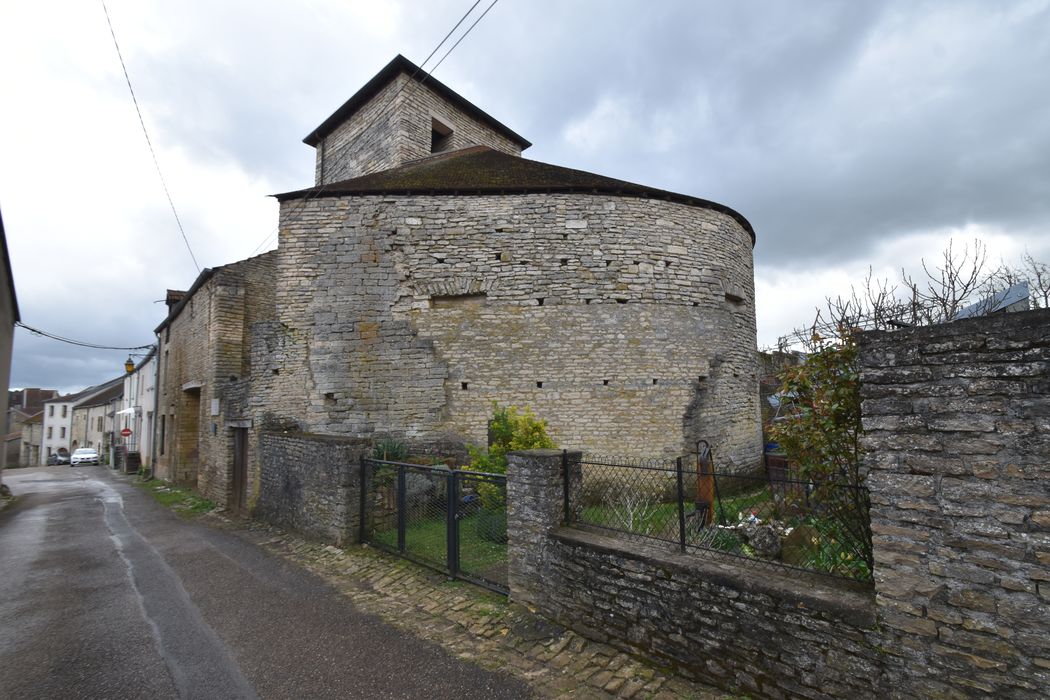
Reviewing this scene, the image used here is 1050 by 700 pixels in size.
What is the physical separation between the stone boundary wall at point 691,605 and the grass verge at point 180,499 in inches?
382

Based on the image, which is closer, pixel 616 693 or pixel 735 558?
pixel 616 693

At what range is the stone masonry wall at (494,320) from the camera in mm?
10359

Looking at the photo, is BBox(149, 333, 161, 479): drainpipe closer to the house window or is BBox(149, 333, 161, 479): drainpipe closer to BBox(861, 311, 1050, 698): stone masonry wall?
the house window

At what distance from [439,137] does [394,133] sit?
256cm

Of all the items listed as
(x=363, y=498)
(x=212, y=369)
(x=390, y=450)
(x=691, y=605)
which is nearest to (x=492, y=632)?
(x=691, y=605)

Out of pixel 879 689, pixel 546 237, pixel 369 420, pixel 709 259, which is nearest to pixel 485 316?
pixel 546 237

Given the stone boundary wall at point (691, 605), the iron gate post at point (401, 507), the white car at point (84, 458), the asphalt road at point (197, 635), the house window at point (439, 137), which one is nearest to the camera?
the stone boundary wall at point (691, 605)

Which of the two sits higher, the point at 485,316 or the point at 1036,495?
the point at 485,316

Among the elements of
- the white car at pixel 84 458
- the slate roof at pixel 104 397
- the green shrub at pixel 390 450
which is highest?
the slate roof at pixel 104 397

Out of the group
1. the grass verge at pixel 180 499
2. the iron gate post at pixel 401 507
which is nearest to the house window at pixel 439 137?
the grass verge at pixel 180 499

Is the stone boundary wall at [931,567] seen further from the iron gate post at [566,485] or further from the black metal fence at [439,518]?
the black metal fence at [439,518]

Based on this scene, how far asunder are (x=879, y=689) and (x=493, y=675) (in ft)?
8.50

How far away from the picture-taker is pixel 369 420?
10.4m

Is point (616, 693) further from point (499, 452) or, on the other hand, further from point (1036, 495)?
point (499, 452)
